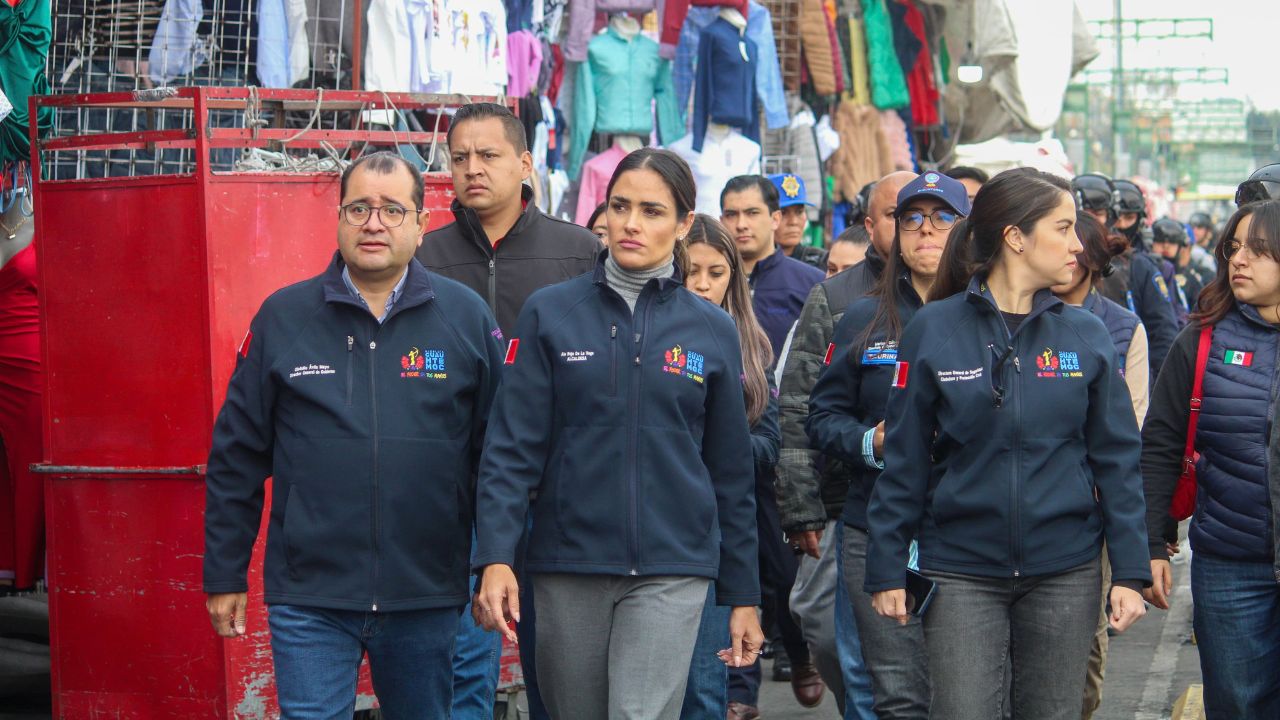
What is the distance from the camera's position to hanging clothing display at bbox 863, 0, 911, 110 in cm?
1492

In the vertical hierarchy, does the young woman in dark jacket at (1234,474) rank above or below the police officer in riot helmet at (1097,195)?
below

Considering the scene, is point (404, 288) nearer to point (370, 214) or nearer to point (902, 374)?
point (370, 214)

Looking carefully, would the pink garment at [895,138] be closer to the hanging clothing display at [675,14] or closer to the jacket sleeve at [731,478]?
the hanging clothing display at [675,14]

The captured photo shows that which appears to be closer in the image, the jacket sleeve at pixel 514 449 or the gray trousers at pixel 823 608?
the jacket sleeve at pixel 514 449

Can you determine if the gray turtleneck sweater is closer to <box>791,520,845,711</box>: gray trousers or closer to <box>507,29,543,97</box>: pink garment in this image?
<box>791,520,845,711</box>: gray trousers

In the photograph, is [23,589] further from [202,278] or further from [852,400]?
[852,400]

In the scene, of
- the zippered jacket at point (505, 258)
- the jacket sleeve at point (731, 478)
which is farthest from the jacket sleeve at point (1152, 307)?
the jacket sleeve at point (731, 478)

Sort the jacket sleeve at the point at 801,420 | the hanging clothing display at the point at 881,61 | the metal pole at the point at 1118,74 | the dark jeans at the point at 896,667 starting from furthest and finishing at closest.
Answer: the metal pole at the point at 1118,74
the hanging clothing display at the point at 881,61
the jacket sleeve at the point at 801,420
the dark jeans at the point at 896,667

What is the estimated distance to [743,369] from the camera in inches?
240

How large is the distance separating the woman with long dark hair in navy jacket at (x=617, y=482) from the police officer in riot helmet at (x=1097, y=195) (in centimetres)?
554

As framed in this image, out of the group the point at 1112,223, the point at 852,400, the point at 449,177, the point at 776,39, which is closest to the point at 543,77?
the point at 776,39

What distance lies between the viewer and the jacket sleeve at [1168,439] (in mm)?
5531

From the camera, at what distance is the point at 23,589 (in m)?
7.95

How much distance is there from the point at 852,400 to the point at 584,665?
1548mm
